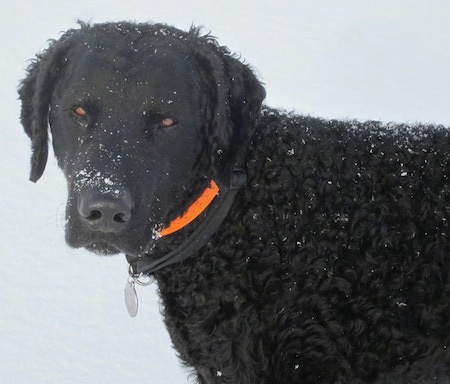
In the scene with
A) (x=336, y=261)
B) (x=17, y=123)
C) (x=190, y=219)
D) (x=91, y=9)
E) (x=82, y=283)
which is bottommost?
(x=336, y=261)

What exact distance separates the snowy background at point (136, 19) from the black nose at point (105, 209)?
109 cm

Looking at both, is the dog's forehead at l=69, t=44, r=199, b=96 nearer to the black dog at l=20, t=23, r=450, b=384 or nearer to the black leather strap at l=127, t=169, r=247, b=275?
the black dog at l=20, t=23, r=450, b=384

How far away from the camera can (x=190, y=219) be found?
292 centimetres

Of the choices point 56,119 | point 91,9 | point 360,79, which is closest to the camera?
point 56,119

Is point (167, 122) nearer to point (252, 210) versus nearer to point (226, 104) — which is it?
point (226, 104)

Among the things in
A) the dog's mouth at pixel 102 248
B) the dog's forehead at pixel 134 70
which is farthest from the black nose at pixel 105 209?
the dog's forehead at pixel 134 70

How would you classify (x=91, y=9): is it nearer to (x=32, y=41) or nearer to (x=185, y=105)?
(x=32, y=41)

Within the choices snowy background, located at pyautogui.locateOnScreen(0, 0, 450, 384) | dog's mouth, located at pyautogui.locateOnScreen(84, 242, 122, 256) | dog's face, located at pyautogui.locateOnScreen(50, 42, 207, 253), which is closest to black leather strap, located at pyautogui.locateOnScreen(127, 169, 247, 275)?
dog's face, located at pyautogui.locateOnScreen(50, 42, 207, 253)

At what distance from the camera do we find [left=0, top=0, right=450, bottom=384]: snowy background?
4285 millimetres

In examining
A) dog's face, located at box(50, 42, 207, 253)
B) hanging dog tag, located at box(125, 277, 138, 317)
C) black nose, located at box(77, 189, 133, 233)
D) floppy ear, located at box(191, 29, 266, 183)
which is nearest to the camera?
black nose, located at box(77, 189, 133, 233)

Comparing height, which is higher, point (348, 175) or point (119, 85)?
point (119, 85)

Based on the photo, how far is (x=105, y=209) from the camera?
245 cm

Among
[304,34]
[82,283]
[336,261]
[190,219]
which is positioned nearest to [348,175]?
[336,261]

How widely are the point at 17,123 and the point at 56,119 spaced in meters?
4.80
